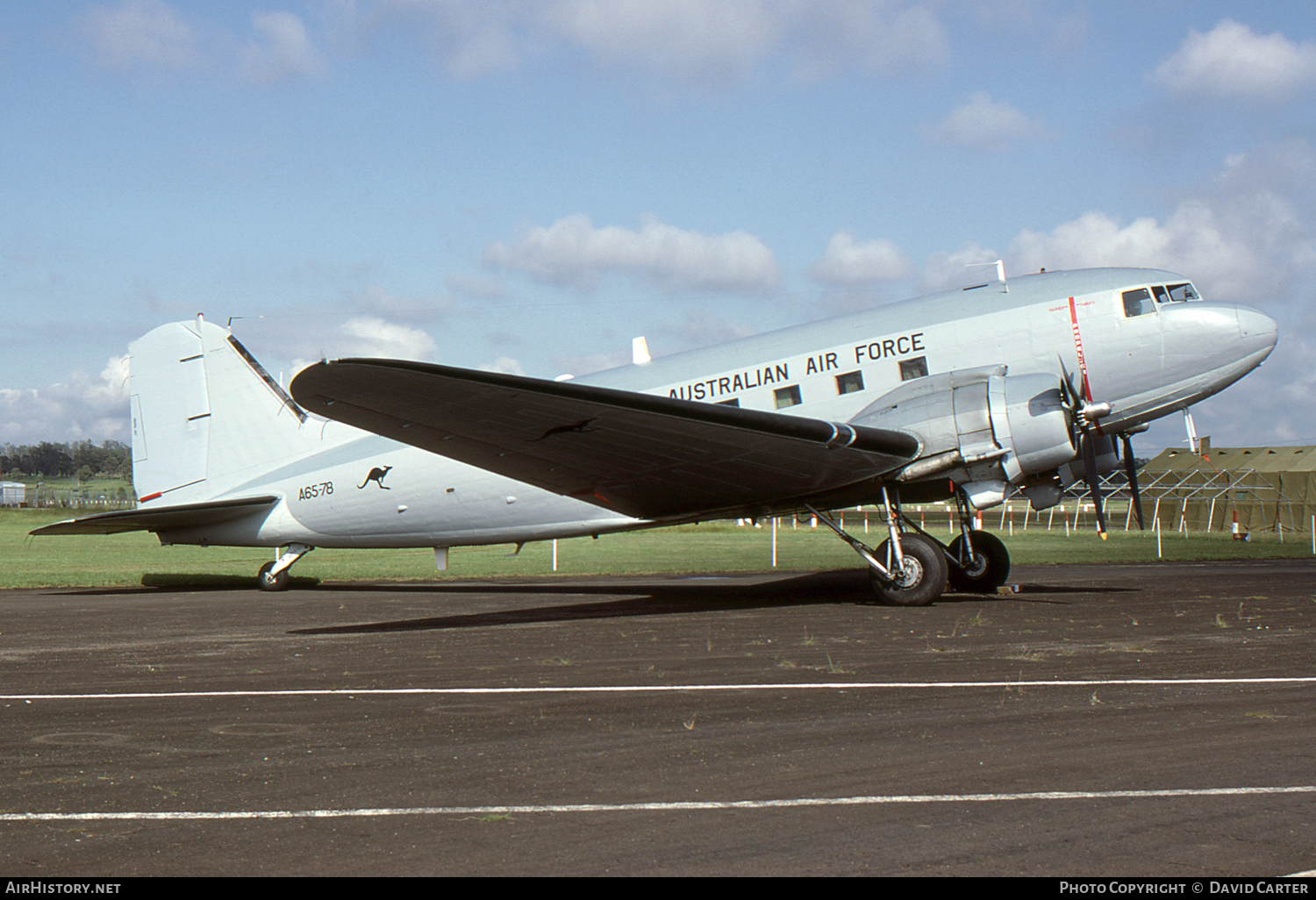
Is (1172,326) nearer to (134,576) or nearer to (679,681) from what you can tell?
(679,681)

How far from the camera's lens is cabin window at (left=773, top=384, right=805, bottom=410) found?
16406mm

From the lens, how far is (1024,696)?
750 centimetres

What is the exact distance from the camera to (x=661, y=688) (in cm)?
827

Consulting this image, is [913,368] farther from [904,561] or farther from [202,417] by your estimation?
[202,417]

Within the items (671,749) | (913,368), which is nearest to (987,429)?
(913,368)

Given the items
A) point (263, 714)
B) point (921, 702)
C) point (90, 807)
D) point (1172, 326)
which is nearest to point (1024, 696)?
point (921, 702)

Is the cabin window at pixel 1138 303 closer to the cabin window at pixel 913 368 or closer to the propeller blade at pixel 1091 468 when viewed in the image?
the propeller blade at pixel 1091 468

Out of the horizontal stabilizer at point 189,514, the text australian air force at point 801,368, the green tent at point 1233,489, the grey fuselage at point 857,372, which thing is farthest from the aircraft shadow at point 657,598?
the green tent at point 1233,489

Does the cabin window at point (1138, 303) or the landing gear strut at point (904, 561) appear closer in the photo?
the landing gear strut at point (904, 561)

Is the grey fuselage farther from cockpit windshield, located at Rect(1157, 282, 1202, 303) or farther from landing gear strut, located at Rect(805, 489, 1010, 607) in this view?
landing gear strut, located at Rect(805, 489, 1010, 607)

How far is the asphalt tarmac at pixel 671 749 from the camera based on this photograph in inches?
165

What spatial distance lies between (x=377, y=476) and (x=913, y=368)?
31.6 feet

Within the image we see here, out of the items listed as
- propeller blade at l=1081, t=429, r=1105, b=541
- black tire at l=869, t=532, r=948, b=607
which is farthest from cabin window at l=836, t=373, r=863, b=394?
propeller blade at l=1081, t=429, r=1105, b=541

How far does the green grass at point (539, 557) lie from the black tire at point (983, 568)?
366 inches
